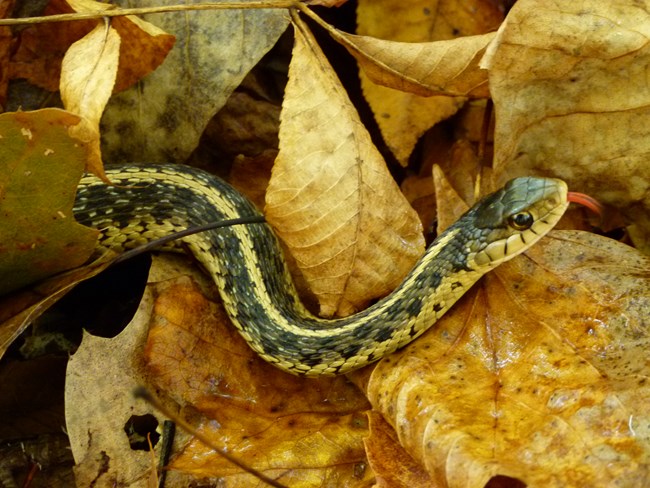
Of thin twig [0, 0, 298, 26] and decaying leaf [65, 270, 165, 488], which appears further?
thin twig [0, 0, 298, 26]

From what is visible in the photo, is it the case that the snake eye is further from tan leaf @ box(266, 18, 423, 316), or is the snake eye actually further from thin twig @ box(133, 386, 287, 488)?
thin twig @ box(133, 386, 287, 488)

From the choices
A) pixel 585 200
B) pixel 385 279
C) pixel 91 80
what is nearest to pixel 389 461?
pixel 385 279

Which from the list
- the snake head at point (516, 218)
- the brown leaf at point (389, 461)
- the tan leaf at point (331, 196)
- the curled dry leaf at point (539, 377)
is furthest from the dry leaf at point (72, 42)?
the brown leaf at point (389, 461)

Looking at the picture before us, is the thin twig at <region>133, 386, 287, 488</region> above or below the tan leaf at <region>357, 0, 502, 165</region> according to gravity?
below

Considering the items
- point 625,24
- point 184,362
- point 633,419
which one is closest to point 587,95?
point 625,24

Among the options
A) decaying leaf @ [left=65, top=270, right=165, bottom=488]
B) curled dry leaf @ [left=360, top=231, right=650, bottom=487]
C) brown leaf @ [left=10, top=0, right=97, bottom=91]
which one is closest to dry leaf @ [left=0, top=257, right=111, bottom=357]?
decaying leaf @ [left=65, top=270, right=165, bottom=488]

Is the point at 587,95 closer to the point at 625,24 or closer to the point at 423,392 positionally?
the point at 625,24
